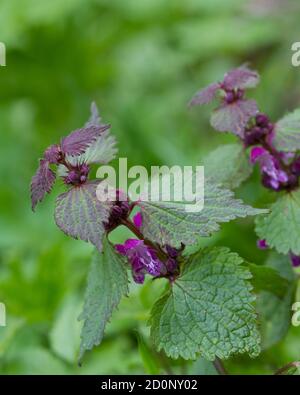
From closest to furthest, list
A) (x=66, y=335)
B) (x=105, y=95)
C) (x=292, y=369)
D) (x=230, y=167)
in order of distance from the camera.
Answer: (x=292, y=369) < (x=230, y=167) < (x=66, y=335) < (x=105, y=95)

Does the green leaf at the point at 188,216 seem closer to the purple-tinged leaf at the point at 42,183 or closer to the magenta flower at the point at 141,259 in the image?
the magenta flower at the point at 141,259

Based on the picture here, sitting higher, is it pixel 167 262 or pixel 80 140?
pixel 80 140

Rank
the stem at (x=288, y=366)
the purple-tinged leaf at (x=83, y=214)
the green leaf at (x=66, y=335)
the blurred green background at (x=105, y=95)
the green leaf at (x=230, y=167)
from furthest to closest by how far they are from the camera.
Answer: the blurred green background at (x=105, y=95) < the green leaf at (x=66, y=335) < the green leaf at (x=230, y=167) < the stem at (x=288, y=366) < the purple-tinged leaf at (x=83, y=214)

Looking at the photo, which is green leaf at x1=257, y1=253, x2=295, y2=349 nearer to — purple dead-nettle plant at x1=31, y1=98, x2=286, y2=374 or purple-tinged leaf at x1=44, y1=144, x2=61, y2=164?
purple dead-nettle plant at x1=31, y1=98, x2=286, y2=374

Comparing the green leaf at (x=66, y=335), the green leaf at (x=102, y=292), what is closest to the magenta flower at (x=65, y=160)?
the green leaf at (x=102, y=292)

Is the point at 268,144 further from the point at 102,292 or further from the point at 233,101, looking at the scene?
the point at 102,292

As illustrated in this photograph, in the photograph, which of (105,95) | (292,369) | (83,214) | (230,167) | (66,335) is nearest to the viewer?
(83,214)

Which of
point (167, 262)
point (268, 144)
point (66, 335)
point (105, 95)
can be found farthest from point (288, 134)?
point (105, 95)
